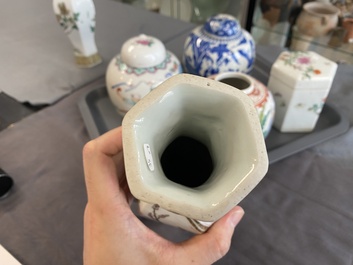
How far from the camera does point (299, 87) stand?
477mm

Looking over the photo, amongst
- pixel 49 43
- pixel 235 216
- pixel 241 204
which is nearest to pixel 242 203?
pixel 241 204

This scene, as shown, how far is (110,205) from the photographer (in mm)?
295

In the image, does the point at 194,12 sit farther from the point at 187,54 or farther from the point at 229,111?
the point at 229,111

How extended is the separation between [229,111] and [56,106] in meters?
0.42

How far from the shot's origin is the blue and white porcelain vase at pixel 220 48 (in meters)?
0.55

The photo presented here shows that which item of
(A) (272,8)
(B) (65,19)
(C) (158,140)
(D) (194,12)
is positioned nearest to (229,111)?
(C) (158,140)

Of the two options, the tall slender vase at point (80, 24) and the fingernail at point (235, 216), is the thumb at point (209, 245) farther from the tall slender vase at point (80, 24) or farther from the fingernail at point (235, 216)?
the tall slender vase at point (80, 24)

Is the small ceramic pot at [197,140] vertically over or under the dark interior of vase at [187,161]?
over

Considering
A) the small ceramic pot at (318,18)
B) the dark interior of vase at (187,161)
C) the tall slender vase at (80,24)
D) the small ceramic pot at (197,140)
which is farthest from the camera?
Result: the small ceramic pot at (318,18)

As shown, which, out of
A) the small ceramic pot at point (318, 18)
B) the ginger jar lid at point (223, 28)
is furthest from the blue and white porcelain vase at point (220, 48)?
the small ceramic pot at point (318, 18)

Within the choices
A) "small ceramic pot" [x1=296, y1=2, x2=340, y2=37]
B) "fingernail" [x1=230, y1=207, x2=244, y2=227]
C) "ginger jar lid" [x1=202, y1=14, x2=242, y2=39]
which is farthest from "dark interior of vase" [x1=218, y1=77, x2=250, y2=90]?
"small ceramic pot" [x1=296, y1=2, x2=340, y2=37]

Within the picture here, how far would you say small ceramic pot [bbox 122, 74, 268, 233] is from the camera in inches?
8.6

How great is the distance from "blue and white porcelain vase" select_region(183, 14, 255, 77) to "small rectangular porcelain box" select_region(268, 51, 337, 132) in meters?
0.07

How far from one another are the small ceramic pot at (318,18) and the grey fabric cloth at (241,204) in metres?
0.53
